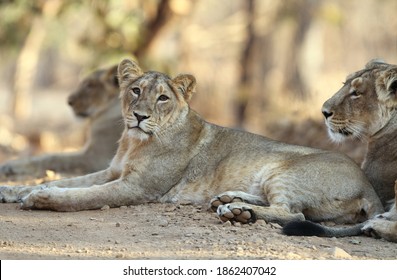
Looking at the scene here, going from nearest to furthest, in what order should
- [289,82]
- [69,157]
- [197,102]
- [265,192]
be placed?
1. [265,192]
2. [69,157]
3. [197,102]
4. [289,82]

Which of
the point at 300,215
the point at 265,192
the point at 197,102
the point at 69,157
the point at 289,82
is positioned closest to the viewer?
the point at 300,215

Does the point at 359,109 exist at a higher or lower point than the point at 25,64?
lower

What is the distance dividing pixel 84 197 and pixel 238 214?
49.9 inches

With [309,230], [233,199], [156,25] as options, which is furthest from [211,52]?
[309,230]

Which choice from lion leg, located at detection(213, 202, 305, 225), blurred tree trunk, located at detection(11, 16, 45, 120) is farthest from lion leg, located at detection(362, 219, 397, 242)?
blurred tree trunk, located at detection(11, 16, 45, 120)

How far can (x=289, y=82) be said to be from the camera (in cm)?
2244

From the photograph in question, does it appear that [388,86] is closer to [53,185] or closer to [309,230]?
[309,230]

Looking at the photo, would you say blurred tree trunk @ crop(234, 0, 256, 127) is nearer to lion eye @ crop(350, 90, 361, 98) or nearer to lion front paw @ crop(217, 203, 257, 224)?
lion eye @ crop(350, 90, 361, 98)

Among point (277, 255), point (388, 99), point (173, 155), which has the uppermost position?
point (388, 99)

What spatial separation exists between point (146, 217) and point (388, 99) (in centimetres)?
215

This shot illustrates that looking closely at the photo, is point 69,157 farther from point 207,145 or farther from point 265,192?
point 265,192

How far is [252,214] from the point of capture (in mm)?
5691

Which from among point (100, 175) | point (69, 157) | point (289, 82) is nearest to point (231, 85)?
point (289, 82)

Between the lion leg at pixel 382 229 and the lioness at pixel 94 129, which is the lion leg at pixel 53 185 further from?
the lion leg at pixel 382 229
